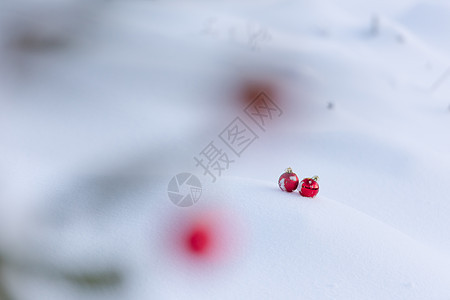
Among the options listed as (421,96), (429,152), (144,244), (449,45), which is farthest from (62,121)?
(449,45)

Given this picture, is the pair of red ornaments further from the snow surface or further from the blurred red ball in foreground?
the blurred red ball in foreground

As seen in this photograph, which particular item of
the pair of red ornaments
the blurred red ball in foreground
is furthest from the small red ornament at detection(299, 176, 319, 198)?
the blurred red ball in foreground

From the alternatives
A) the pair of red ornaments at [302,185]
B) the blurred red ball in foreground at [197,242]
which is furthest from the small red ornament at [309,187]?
the blurred red ball in foreground at [197,242]

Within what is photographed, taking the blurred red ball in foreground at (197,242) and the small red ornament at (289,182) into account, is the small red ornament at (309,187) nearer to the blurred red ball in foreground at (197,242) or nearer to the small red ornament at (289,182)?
the small red ornament at (289,182)

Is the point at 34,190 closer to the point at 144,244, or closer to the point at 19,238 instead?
the point at 144,244

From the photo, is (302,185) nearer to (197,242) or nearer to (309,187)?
(309,187)

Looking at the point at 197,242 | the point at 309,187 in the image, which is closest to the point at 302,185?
the point at 309,187
